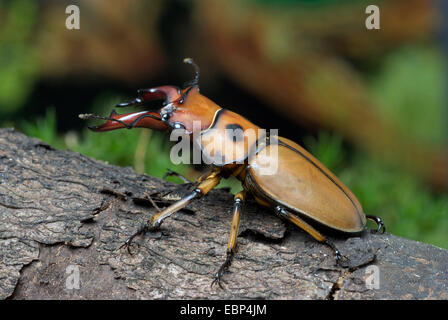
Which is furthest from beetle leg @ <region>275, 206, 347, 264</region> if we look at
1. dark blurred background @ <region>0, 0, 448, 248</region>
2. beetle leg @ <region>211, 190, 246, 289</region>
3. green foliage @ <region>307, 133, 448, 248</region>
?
dark blurred background @ <region>0, 0, 448, 248</region>

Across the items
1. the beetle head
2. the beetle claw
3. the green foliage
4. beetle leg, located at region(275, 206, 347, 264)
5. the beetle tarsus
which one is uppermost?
the beetle head

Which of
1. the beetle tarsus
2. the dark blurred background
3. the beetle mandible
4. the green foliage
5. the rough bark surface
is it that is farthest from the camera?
A: the dark blurred background

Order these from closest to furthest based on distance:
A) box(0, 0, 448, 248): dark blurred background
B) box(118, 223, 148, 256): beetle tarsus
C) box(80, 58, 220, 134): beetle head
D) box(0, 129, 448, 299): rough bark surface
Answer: box(0, 129, 448, 299): rough bark surface
box(118, 223, 148, 256): beetle tarsus
box(80, 58, 220, 134): beetle head
box(0, 0, 448, 248): dark blurred background

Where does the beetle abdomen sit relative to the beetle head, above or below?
below

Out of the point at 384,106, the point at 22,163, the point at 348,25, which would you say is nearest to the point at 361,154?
the point at 384,106

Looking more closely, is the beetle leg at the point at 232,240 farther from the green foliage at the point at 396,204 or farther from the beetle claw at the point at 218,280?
the green foliage at the point at 396,204

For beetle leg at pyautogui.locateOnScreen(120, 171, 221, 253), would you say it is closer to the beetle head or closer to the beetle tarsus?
the beetle tarsus
